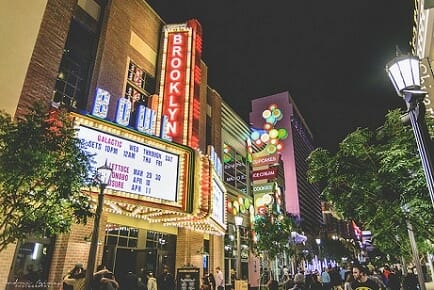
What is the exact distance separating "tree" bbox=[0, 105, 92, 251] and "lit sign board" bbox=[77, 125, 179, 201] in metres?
3.38

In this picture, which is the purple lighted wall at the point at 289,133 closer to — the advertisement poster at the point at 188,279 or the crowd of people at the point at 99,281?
the advertisement poster at the point at 188,279

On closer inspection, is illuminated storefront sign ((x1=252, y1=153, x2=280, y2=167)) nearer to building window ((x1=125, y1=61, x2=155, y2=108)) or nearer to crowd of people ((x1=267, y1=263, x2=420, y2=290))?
crowd of people ((x1=267, y1=263, x2=420, y2=290))

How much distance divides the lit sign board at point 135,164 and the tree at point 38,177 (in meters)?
3.38

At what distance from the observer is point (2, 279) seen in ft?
31.8

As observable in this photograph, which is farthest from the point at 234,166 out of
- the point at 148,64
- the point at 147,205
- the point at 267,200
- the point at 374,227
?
the point at 374,227

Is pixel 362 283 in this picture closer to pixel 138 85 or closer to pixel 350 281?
pixel 350 281

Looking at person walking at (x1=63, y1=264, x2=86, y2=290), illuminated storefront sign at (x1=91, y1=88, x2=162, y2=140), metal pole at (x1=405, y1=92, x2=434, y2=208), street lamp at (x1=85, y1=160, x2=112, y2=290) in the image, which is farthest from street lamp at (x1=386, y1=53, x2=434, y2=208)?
illuminated storefront sign at (x1=91, y1=88, x2=162, y2=140)

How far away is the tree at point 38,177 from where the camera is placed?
618 centimetres

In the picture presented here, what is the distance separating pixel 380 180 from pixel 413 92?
5.03 m

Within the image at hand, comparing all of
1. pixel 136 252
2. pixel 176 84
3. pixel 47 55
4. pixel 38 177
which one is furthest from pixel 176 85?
pixel 38 177

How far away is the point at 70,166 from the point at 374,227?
8633 millimetres

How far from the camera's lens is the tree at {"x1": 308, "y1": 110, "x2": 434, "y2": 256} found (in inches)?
295

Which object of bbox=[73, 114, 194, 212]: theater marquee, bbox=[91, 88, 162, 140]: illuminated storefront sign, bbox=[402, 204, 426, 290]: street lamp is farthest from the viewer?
bbox=[91, 88, 162, 140]: illuminated storefront sign

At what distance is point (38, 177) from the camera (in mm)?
6488
